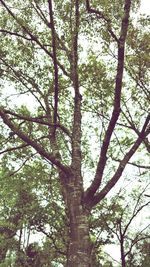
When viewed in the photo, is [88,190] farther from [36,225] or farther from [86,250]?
[36,225]

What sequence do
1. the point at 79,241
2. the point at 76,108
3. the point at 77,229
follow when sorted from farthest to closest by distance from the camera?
1. the point at 76,108
2. the point at 77,229
3. the point at 79,241

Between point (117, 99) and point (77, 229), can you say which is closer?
point (117, 99)

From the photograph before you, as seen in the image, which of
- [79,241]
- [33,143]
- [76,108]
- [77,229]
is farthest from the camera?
[76,108]

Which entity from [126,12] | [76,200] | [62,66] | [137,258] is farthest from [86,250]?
[137,258]

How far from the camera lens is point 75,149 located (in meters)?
9.45

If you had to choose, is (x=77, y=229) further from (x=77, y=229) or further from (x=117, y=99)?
(x=117, y=99)

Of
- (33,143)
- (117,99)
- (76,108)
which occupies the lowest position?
(33,143)

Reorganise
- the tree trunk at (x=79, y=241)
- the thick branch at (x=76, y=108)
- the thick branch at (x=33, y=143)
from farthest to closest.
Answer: the thick branch at (x=76, y=108) < the thick branch at (x=33, y=143) < the tree trunk at (x=79, y=241)

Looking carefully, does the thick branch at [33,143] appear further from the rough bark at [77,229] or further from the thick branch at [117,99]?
the thick branch at [117,99]

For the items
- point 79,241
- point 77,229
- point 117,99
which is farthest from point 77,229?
point 117,99

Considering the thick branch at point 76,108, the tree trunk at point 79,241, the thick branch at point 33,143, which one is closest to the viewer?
the tree trunk at point 79,241

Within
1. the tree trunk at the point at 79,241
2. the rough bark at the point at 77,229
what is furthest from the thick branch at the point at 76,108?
the tree trunk at the point at 79,241

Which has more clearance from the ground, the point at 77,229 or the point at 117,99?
the point at 117,99

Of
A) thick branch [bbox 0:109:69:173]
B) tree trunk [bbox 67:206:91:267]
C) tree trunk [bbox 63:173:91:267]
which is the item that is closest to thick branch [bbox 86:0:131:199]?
tree trunk [bbox 63:173:91:267]
